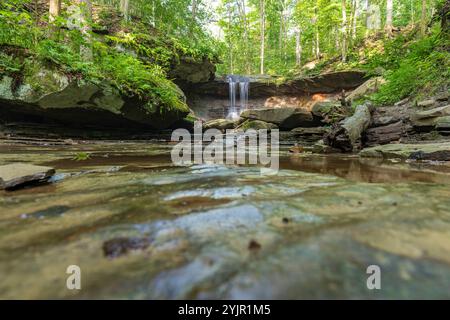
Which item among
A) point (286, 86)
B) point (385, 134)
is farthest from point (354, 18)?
point (385, 134)

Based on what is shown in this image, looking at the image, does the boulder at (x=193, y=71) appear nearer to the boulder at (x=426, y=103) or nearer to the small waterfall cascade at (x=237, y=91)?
the small waterfall cascade at (x=237, y=91)

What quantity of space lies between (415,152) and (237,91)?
59.6ft

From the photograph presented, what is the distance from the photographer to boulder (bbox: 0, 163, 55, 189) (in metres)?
2.00

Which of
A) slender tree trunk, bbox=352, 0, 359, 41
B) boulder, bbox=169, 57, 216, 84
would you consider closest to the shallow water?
boulder, bbox=169, 57, 216, 84

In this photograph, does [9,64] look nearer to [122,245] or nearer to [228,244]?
[122,245]

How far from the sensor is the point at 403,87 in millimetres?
7738

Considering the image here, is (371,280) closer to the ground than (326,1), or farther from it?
closer to the ground

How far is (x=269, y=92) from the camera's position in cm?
2128

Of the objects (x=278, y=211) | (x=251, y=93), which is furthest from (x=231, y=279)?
(x=251, y=93)

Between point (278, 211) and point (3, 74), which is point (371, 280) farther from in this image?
point (3, 74)

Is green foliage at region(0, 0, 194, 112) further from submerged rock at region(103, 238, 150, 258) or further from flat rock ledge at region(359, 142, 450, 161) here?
submerged rock at region(103, 238, 150, 258)

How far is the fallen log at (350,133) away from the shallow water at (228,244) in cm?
410

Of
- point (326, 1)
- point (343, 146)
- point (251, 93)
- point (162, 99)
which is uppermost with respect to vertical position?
point (326, 1)

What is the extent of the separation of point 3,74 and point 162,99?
4.17m
